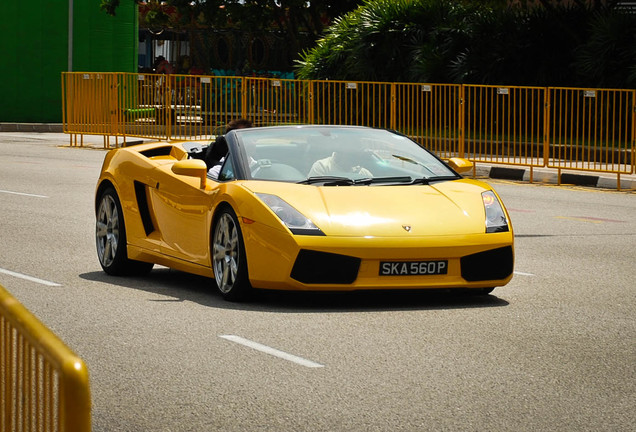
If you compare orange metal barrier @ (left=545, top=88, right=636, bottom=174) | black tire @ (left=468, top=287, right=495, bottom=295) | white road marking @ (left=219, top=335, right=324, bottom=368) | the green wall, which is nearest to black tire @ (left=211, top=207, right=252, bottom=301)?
white road marking @ (left=219, top=335, right=324, bottom=368)

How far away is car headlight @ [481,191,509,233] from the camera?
8.62m

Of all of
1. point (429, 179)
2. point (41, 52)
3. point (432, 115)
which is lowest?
point (429, 179)

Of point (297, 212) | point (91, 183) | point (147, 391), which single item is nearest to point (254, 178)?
point (297, 212)

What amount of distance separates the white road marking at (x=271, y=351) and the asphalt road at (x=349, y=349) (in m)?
0.02

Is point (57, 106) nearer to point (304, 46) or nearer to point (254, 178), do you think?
point (304, 46)

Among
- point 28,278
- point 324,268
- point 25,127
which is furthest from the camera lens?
point 25,127

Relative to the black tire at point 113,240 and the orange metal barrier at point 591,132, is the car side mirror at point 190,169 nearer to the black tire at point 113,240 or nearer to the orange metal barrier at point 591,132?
the black tire at point 113,240

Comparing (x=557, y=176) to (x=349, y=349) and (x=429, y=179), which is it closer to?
(x=429, y=179)

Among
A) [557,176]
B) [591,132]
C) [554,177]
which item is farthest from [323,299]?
[554,177]

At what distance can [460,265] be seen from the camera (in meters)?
8.38

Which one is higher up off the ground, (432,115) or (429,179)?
(432,115)

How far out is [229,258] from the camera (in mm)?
8609

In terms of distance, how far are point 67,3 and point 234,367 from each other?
34568mm

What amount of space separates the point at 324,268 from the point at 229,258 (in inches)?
29.6
